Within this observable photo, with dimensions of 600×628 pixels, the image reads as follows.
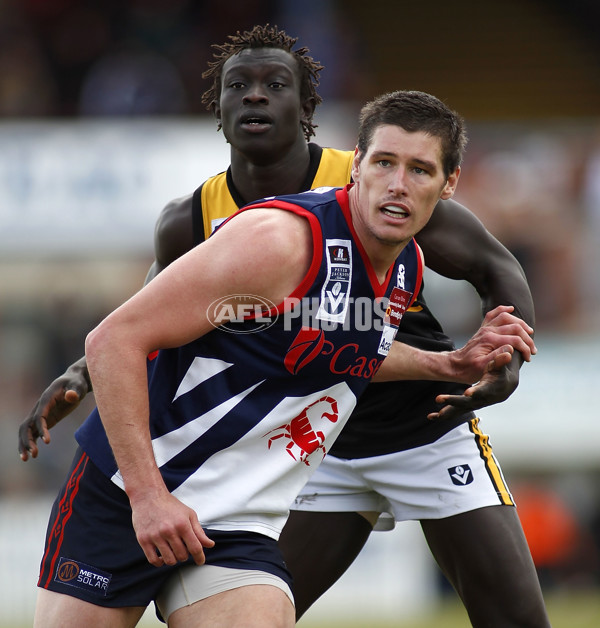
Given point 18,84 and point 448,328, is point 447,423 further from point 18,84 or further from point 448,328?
point 18,84

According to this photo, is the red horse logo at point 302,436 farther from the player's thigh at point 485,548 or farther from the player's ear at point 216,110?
the player's ear at point 216,110

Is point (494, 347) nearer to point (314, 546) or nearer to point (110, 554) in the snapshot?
point (314, 546)

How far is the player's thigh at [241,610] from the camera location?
3.54m

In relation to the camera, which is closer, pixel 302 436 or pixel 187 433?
pixel 187 433

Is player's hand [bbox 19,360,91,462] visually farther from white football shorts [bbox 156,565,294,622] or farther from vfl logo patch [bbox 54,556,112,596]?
white football shorts [bbox 156,565,294,622]

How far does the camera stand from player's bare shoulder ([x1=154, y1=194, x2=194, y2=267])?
4805 millimetres

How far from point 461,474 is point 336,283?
149 centimetres

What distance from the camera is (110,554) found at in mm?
3756

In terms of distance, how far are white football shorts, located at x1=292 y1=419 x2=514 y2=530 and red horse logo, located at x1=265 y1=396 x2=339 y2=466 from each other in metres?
1.09

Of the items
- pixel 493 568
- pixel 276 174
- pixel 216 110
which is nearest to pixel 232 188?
pixel 276 174

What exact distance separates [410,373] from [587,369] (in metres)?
9.21

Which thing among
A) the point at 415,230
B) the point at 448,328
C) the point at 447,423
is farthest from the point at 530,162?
the point at 415,230

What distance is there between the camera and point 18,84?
15305mm

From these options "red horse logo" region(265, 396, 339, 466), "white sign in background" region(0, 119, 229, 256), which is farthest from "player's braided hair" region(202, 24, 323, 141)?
"white sign in background" region(0, 119, 229, 256)
